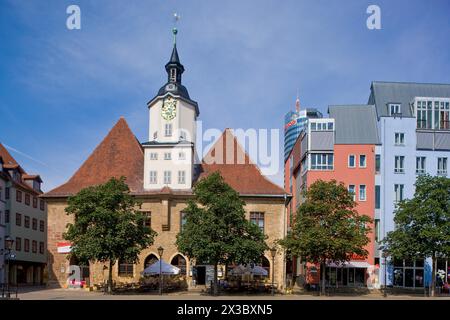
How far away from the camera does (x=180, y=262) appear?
45.6 metres

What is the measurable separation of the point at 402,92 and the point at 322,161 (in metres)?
11.6

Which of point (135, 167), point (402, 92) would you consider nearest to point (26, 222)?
point (135, 167)

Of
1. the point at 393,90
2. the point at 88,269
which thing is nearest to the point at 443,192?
the point at 393,90

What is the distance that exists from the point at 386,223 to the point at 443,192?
10.6 meters

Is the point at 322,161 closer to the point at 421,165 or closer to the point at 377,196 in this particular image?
the point at 377,196

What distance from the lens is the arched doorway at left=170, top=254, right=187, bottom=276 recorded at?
4540 centimetres

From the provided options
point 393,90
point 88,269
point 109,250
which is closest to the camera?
point 109,250

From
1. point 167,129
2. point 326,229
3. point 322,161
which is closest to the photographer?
point 326,229

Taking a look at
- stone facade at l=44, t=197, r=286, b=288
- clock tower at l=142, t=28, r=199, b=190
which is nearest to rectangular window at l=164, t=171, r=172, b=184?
clock tower at l=142, t=28, r=199, b=190

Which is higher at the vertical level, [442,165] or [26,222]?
[442,165]
